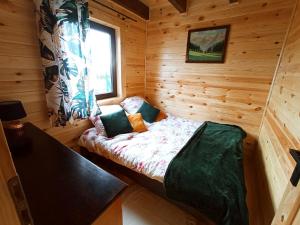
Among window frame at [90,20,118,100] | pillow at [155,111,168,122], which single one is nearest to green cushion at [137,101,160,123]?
pillow at [155,111,168,122]

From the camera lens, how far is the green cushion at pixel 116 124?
1967 millimetres

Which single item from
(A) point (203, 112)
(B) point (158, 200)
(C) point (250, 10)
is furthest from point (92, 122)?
(C) point (250, 10)

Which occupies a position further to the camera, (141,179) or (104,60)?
(104,60)

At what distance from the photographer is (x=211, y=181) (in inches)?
48.4

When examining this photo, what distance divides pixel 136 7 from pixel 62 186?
2.76m

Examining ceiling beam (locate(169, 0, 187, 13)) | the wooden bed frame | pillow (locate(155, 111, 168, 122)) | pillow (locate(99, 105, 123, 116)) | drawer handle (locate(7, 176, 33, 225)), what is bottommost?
the wooden bed frame

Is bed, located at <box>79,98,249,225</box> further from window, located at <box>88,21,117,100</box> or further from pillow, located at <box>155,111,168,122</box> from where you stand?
window, located at <box>88,21,117,100</box>

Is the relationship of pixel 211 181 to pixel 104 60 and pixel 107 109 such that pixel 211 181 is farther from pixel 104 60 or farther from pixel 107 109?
pixel 104 60

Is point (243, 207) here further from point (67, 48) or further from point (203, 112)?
point (67, 48)

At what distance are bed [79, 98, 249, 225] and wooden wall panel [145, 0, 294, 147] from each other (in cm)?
46

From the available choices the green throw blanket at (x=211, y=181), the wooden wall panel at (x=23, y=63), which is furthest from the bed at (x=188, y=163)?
the wooden wall panel at (x=23, y=63)

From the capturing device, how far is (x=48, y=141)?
4.18 feet

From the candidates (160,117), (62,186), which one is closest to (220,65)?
(160,117)

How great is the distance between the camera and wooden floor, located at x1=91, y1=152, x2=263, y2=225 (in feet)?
4.61
